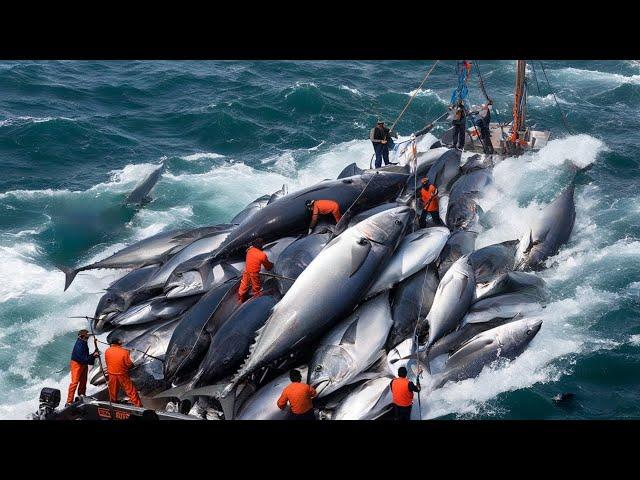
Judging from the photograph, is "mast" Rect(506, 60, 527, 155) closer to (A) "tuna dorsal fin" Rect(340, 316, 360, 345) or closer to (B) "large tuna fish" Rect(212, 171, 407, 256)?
(B) "large tuna fish" Rect(212, 171, 407, 256)

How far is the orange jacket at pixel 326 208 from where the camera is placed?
14.9 m

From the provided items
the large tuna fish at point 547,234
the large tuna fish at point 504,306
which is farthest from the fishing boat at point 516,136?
the large tuna fish at point 504,306

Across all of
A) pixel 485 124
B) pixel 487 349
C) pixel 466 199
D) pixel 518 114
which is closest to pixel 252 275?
pixel 487 349

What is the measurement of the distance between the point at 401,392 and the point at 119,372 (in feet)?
16.3

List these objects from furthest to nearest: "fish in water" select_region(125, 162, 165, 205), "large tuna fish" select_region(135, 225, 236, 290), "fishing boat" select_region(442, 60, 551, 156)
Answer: "fish in water" select_region(125, 162, 165, 205), "fishing boat" select_region(442, 60, 551, 156), "large tuna fish" select_region(135, 225, 236, 290)

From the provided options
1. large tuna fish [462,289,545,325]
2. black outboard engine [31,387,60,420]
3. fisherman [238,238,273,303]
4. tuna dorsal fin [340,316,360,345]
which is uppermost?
fisherman [238,238,273,303]

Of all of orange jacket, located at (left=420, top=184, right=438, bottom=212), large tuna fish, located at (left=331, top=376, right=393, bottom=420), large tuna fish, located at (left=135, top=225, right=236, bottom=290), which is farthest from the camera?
orange jacket, located at (left=420, top=184, right=438, bottom=212)

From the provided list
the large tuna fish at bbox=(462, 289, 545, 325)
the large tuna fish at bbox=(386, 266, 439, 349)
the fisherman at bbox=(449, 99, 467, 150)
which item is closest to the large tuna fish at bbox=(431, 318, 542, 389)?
the large tuna fish at bbox=(462, 289, 545, 325)

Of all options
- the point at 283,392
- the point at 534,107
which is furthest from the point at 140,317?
the point at 534,107

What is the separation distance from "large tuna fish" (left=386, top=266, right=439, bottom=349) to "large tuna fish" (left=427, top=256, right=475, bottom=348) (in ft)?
0.63

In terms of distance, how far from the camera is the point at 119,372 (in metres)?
11.2

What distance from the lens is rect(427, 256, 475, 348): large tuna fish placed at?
1268 centimetres

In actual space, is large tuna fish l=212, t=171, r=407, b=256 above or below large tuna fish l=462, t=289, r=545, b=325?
above

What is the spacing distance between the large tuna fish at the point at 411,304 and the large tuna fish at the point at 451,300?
192mm
